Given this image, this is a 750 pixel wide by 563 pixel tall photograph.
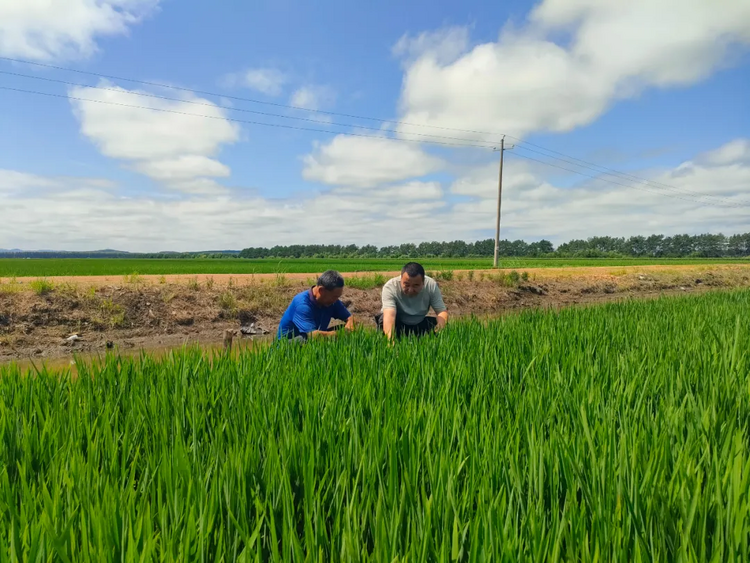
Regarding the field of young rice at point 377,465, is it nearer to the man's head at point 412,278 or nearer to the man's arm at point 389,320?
the man's arm at point 389,320

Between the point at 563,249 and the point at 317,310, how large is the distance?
82.8 m

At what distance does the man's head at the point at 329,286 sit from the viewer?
3967 millimetres

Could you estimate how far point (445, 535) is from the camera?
0.93m

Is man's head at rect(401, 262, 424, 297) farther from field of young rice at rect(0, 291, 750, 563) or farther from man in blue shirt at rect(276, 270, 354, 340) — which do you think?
field of young rice at rect(0, 291, 750, 563)

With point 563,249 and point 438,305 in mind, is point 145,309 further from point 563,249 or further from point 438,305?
point 563,249

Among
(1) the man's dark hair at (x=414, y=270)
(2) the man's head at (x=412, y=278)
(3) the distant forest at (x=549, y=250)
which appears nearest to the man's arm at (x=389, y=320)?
(2) the man's head at (x=412, y=278)

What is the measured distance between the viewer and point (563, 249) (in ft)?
262

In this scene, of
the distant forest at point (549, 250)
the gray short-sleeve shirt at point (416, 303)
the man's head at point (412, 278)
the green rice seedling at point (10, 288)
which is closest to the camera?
the man's head at point (412, 278)

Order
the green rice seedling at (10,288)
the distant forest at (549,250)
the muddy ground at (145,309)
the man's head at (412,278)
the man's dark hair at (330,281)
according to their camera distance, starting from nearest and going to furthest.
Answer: the man's dark hair at (330,281) → the man's head at (412,278) → the muddy ground at (145,309) → the green rice seedling at (10,288) → the distant forest at (549,250)

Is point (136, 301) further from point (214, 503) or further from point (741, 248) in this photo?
point (741, 248)

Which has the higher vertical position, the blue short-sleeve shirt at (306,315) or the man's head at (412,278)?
the man's head at (412,278)

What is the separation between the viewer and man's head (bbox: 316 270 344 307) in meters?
3.97

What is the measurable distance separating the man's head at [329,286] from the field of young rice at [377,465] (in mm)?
1162

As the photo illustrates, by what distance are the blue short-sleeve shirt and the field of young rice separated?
140 cm
